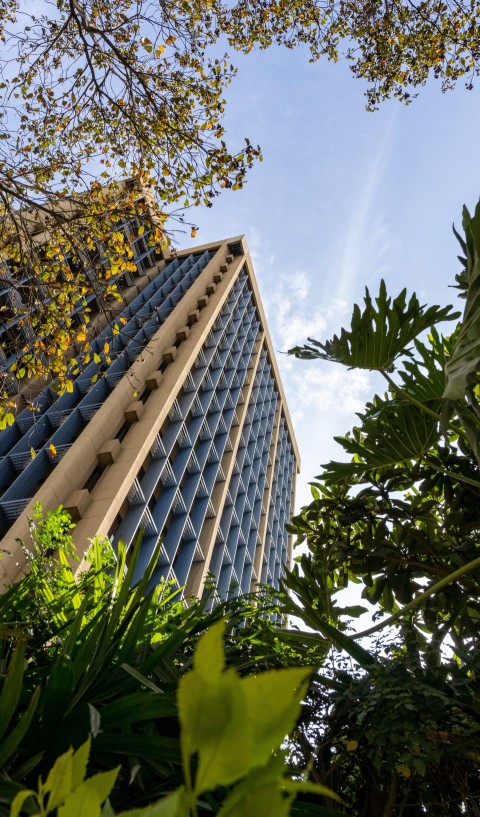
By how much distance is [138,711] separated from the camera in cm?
188

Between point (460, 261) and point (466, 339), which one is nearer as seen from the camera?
point (466, 339)

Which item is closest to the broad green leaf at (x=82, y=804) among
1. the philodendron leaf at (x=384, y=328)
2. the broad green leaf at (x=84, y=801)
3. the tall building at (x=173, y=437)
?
the broad green leaf at (x=84, y=801)

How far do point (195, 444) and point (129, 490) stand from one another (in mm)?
7149

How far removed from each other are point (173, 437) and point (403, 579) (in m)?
18.7

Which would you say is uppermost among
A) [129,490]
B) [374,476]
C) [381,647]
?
[129,490]

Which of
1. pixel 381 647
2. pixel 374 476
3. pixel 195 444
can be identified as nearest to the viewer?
pixel 381 647

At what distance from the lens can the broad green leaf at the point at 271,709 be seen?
0.98 feet

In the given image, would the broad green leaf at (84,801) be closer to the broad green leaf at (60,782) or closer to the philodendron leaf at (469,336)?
the broad green leaf at (60,782)

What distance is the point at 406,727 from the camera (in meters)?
2.12

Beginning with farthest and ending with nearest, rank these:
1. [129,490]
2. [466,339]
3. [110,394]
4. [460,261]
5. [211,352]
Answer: [211,352] → [110,394] → [129,490] → [460,261] → [466,339]

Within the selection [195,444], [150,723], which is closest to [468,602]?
[150,723]

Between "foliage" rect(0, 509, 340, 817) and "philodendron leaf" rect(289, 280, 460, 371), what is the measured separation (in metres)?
1.84

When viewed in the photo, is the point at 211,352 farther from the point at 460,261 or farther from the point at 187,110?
the point at 460,261

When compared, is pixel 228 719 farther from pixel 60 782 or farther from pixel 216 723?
pixel 60 782
